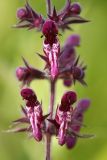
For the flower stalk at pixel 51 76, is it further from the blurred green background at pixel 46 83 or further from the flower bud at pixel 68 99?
the blurred green background at pixel 46 83

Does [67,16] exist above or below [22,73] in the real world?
above

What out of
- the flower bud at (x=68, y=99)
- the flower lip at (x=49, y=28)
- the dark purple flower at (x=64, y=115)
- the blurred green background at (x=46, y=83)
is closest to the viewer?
the dark purple flower at (x=64, y=115)

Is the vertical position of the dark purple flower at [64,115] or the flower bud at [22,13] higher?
the flower bud at [22,13]

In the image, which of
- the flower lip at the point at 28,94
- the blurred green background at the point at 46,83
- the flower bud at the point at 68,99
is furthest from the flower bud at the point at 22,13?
the blurred green background at the point at 46,83

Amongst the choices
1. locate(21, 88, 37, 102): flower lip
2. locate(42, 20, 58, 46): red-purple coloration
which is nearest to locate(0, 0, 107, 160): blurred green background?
locate(21, 88, 37, 102): flower lip

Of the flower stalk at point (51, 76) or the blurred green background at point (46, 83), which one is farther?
the blurred green background at point (46, 83)

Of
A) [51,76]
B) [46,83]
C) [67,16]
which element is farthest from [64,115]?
[46,83]

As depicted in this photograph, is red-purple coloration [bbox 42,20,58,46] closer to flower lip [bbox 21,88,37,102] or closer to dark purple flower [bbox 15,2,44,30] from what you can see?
dark purple flower [bbox 15,2,44,30]

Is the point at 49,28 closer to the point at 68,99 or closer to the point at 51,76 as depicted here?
the point at 51,76

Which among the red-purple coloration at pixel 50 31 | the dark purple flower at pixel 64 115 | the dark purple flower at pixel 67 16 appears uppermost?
the dark purple flower at pixel 67 16
